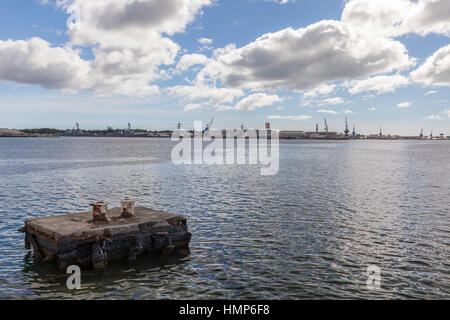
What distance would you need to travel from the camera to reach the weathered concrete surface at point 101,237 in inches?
621

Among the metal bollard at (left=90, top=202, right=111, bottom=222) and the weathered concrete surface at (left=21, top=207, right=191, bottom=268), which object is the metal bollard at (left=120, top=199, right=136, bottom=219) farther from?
the metal bollard at (left=90, top=202, right=111, bottom=222)

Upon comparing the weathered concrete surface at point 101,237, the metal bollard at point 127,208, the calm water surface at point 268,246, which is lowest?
the calm water surface at point 268,246

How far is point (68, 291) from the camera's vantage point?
1388 cm

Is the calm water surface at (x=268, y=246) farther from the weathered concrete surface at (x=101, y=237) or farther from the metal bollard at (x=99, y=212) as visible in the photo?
the metal bollard at (x=99, y=212)

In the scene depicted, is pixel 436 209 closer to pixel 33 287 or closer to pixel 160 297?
pixel 160 297

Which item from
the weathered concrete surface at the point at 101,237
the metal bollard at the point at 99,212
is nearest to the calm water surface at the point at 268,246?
the weathered concrete surface at the point at 101,237

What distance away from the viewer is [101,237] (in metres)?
16.2

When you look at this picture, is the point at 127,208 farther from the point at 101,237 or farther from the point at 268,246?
the point at 268,246

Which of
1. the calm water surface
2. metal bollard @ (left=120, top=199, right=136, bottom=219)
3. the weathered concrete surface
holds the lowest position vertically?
the calm water surface

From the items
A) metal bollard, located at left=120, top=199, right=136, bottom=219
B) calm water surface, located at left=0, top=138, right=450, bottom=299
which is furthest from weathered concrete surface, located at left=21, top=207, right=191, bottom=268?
calm water surface, located at left=0, top=138, right=450, bottom=299

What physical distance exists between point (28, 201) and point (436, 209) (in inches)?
1481

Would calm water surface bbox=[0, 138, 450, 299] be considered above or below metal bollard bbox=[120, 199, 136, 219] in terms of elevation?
below

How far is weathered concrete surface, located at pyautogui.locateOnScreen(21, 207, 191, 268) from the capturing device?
1578cm
